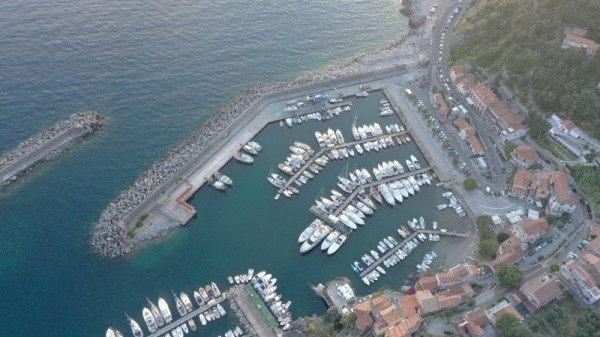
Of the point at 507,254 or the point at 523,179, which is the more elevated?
the point at 523,179

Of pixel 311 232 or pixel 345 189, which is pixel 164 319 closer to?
pixel 311 232

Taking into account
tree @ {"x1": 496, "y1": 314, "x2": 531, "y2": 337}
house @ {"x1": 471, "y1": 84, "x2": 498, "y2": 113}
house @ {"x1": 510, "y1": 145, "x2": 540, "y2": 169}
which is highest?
house @ {"x1": 471, "y1": 84, "x2": 498, "y2": 113}

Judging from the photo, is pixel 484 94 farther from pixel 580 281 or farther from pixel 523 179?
pixel 580 281

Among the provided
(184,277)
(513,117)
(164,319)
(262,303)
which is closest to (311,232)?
(262,303)

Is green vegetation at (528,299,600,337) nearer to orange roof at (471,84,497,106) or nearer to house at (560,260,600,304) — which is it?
house at (560,260,600,304)

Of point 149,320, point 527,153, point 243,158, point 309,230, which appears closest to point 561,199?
point 527,153

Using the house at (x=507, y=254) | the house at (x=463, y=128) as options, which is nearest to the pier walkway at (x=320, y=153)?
the house at (x=463, y=128)

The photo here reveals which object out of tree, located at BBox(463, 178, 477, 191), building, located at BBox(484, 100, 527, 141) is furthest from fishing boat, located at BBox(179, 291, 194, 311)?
building, located at BBox(484, 100, 527, 141)
